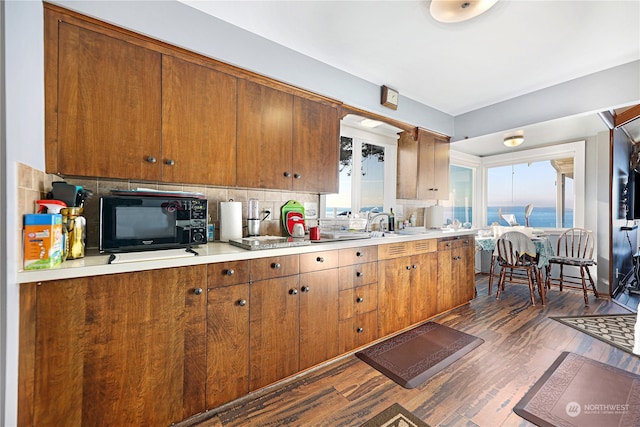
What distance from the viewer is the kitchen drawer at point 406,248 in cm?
251

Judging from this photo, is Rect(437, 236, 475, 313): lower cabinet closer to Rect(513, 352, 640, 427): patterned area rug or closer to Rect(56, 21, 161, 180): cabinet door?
Rect(513, 352, 640, 427): patterned area rug

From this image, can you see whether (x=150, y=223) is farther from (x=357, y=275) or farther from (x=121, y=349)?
(x=357, y=275)

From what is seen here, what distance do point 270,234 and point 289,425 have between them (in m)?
1.45

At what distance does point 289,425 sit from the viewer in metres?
1.54

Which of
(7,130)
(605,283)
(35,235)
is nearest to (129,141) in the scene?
(7,130)

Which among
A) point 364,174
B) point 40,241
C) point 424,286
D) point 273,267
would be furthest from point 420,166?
point 40,241

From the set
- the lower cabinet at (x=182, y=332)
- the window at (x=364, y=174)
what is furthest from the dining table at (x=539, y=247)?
the lower cabinet at (x=182, y=332)

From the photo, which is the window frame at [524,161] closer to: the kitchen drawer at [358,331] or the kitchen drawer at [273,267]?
the kitchen drawer at [358,331]

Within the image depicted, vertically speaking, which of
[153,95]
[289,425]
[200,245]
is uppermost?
[153,95]

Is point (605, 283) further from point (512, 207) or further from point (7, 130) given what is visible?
point (7, 130)

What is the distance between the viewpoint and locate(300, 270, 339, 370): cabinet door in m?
1.98

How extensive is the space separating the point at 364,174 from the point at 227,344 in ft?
8.18

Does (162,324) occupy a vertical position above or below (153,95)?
below

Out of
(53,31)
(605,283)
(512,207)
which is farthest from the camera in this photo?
(512,207)
